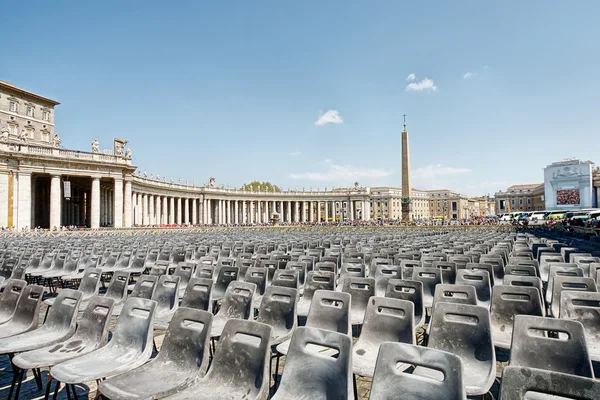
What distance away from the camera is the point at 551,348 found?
3.24 metres

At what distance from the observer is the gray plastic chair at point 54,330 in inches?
172

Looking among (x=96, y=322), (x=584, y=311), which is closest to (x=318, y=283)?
(x=96, y=322)

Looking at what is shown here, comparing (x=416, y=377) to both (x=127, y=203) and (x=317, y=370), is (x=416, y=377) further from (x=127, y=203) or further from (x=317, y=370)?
(x=127, y=203)

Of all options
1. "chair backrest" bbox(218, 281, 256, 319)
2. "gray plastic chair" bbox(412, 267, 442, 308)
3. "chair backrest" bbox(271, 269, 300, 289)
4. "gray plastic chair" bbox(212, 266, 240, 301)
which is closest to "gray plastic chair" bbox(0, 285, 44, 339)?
"chair backrest" bbox(218, 281, 256, 319)

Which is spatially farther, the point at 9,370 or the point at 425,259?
the point at 425,259

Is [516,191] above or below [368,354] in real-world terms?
above

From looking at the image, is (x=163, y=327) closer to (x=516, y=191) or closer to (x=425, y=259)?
(x=425, y=259)

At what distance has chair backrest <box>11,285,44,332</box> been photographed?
16.6 feet

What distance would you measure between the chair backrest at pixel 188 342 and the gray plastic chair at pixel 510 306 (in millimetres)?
3560

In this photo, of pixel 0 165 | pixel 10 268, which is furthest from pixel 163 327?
pixel 0 165

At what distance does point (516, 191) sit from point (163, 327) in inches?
6938

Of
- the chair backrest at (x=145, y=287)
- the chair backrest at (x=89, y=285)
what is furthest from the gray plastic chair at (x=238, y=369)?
the chair backrest at (x=89, y=285)

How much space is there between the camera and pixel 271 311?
5.05m

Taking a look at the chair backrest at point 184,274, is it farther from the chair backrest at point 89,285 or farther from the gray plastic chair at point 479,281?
the gray plastic chair at point 479,281
